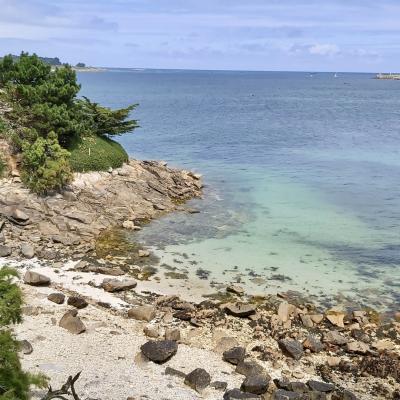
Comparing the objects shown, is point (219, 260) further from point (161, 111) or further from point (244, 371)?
point (161, 111)

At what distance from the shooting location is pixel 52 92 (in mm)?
37031

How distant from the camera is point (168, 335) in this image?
20.2 m

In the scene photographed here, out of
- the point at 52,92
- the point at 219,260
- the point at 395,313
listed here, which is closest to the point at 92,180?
the point at 52,92

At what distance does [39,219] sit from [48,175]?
3.20 m

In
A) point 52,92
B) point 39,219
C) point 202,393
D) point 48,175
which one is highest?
point 52,92

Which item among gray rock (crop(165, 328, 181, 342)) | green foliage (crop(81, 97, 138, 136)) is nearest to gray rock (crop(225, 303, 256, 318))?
gray rock (crop(165, 328, 181, 342))

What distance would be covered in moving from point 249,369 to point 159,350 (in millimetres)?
3424

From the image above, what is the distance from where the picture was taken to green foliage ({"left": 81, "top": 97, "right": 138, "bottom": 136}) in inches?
1622

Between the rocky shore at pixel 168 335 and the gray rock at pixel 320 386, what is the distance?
0.04 meters

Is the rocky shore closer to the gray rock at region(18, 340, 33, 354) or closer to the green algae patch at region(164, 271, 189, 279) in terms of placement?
the gray rock at region(18, 340, 33, 354)

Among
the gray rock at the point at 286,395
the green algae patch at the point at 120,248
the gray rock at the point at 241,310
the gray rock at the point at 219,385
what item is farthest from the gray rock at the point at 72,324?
the gray rock at the point at 286,395

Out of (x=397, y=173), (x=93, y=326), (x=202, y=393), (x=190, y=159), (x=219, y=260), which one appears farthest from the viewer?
(x=190, y=159)

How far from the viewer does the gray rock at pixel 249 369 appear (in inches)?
703

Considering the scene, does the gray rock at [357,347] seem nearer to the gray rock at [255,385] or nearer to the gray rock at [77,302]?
the gray rock at [255,385]
